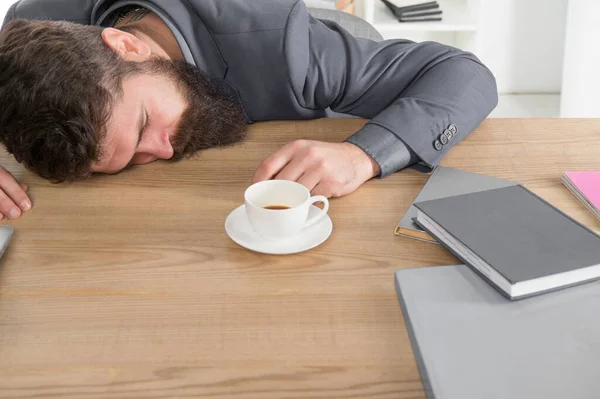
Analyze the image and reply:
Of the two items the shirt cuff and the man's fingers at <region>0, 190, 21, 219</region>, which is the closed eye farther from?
the shirt cuff

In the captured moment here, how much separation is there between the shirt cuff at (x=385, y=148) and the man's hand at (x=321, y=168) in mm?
14

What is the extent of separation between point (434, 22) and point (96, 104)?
2200mm

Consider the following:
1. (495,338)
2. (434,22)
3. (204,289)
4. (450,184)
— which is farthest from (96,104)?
(434,22)

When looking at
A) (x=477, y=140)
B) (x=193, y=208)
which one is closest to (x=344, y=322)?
(x=193, y=208)

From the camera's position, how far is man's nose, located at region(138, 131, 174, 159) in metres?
1.20

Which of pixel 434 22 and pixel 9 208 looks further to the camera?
pixel 434 22

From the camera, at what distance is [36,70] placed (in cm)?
110

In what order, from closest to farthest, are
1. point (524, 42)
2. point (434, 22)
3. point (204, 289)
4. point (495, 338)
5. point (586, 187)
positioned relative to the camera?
point (495, 338) → point (204, 289) → point (586, 187) → point (434, 22) → point (524, 42)

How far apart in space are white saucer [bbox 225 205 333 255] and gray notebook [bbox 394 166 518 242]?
114 mm

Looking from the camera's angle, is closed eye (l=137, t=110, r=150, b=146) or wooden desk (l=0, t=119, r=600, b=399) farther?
closed eye (l=137, t=110, r=150, b=146)

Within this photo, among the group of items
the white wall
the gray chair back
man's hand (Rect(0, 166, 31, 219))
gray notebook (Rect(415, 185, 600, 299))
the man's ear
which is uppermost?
the man's ear

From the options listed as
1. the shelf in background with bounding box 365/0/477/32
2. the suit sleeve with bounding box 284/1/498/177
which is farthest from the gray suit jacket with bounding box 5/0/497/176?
the shelf in background with bounding box 365/0/477/32

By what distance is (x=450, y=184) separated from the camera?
109cm

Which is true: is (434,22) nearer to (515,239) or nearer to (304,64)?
(304,64)
